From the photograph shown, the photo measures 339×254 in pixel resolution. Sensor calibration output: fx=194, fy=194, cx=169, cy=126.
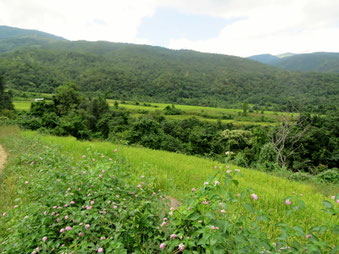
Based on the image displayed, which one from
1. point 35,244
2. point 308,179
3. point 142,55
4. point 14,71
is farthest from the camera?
point 142,55

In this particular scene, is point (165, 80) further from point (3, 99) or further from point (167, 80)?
point (3, 99)

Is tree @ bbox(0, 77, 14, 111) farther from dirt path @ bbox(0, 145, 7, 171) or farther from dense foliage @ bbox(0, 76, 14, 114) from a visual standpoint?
dirt path @ bbox(0, 145, 7, 171)

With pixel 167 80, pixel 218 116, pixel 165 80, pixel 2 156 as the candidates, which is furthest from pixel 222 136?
pixel 165 80

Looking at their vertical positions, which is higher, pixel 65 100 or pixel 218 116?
pixel 65 100

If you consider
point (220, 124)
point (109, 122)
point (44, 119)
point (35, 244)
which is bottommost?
point (220, 124)

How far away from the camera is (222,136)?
A: 26.9m

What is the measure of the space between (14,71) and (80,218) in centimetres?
10600

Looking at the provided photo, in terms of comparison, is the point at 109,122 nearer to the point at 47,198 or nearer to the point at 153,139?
the point at 153,139

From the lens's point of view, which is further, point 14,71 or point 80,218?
point 14,71

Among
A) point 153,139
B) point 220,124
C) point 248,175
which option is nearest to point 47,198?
point 248,175

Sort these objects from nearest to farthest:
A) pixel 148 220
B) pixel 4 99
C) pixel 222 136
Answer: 1. pixel 148 220
2. pixel 222 136
3. pixel 4 99

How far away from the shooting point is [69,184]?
9.14ft

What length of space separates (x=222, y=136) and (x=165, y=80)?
323 ft

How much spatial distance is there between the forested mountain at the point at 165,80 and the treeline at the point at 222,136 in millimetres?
57181
